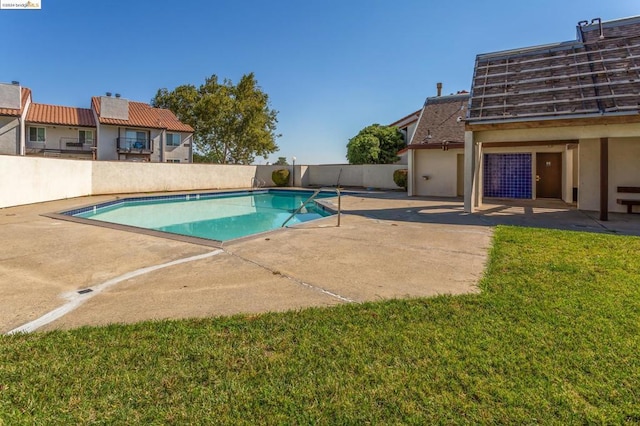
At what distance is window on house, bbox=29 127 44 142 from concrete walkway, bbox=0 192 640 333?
2553cm

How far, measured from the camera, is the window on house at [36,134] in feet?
90.8

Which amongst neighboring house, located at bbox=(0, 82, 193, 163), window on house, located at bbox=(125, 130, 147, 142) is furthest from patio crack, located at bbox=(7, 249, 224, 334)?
window on house, located at bbox=(125, 130, 147, 142)

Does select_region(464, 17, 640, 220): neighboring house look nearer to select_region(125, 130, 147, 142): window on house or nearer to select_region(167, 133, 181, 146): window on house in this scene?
select_region(167, 133, 181, 146): window on house

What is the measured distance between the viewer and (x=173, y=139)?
33.8 meters

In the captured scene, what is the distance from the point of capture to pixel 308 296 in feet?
13.4

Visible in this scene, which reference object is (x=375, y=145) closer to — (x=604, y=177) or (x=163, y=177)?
(x=163, y=177)

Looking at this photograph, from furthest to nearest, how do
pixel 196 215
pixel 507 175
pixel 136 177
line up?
pixel 136 177
pixel 507 175
pixel 196 215

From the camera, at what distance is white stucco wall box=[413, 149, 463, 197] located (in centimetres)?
1720

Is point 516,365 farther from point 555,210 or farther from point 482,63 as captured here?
point 482,63

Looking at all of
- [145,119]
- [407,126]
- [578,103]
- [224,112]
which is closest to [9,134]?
[145,119]

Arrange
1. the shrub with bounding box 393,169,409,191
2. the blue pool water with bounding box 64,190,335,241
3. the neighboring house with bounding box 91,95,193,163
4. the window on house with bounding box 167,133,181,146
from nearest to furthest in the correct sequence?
the blue pool water with bounding box 64,190,335,241 → the shrub with bounding box 393,169,409,191 → the neighboring house with bounding box 91,95,193,163 → the window on house with bounding box 167,133,181,146

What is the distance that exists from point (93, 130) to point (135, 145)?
11.6ft

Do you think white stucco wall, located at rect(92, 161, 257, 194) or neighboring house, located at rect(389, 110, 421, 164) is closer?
white stucco wall, located at rect(92, 161, 257, 194)

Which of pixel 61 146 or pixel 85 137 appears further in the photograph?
pixel 85 137
